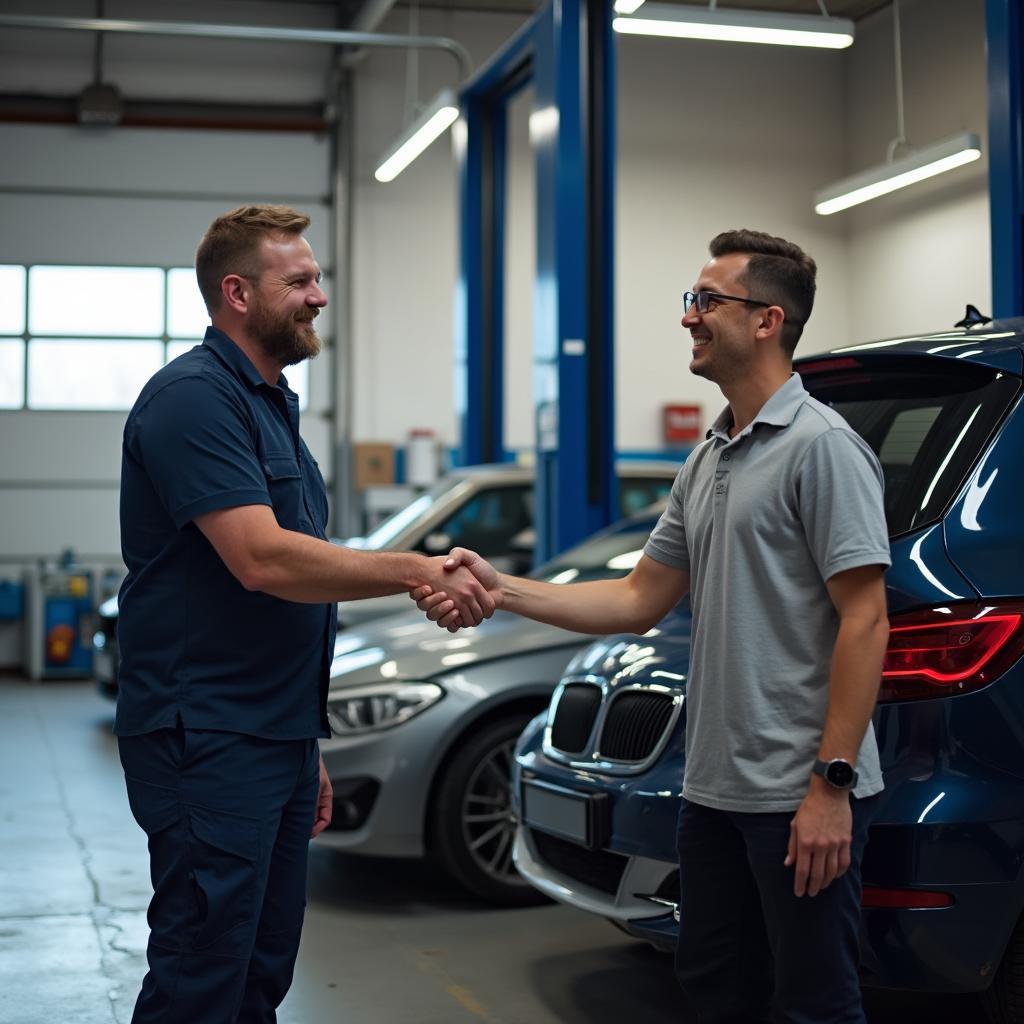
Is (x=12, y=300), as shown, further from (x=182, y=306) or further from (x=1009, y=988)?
(x=1009, y=988)

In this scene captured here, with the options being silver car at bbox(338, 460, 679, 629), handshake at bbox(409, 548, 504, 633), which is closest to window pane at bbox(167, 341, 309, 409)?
silver car at bbox(338, 460, 679, 629)

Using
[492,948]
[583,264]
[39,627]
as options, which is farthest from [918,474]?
[39,627]

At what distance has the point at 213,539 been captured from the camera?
7.88ft

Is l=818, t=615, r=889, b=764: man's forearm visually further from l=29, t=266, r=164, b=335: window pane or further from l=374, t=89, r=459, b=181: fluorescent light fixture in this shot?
l=29, t=266, r=164, b=335: window pane

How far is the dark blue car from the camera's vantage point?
2715mm

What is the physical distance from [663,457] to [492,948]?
11.3 metres

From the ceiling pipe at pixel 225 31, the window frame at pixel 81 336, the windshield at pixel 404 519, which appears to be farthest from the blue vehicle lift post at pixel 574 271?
the window frame at pixel 81 336

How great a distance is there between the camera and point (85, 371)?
1461 centimetres

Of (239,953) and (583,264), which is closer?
(239,953)

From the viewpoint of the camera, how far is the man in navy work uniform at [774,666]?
2.29 metres

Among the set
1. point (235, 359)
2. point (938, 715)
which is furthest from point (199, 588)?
point (938, 715)

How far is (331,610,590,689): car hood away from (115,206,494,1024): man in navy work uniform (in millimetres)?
2401

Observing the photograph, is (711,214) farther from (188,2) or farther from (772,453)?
(772,453)

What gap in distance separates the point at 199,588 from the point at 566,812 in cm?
144
